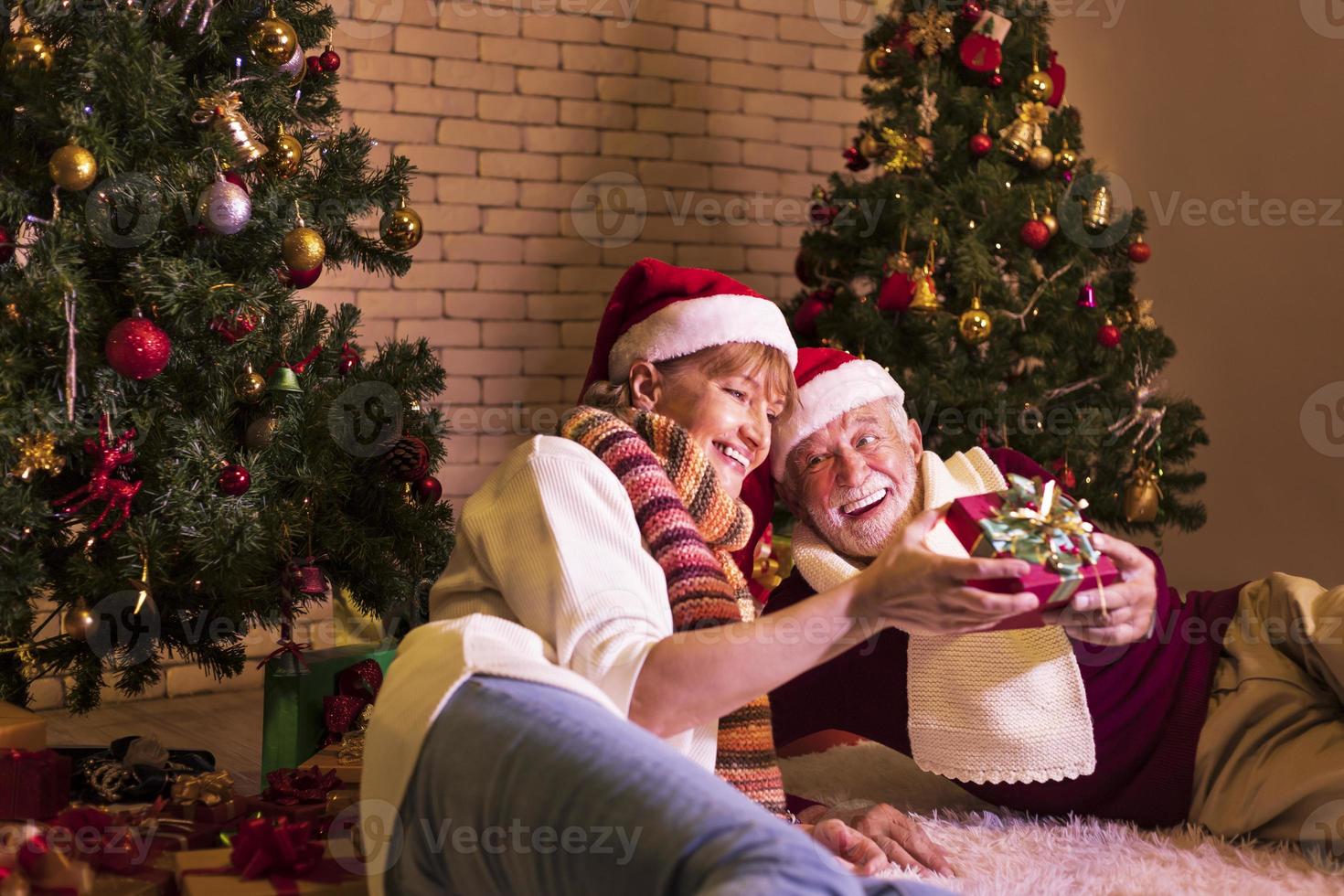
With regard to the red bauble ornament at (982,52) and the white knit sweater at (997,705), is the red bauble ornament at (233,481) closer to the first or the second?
the white knit sweater at (997,705)

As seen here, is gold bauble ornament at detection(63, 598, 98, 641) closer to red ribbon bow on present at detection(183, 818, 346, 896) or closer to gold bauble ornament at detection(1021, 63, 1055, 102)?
red ribbon bow on present at detection(183, 818, 346, 896)

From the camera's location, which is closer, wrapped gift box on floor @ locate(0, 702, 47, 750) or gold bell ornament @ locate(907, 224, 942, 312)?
wrapped gift box on floor @ locate(0, 702, 47, 750)

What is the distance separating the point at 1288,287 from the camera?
4004 mm

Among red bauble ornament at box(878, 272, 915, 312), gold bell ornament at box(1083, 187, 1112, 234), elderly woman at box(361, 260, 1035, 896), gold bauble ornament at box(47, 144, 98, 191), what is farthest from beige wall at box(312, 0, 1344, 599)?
elderly woman at box(361, 260, 1035, 896)

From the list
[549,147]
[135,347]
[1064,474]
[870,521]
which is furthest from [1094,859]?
[549,147]

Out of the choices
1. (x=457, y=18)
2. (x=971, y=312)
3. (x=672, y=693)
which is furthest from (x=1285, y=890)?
(x=457, y=18)

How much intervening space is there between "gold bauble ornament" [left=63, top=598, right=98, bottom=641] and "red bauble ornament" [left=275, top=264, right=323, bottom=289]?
2.27 ft

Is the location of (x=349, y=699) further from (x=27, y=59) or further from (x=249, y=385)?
(x=27, y=59)

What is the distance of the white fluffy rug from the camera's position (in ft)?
6.19

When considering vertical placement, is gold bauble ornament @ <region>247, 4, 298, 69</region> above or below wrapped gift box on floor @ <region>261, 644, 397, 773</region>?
above

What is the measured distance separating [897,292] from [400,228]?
55.8 inches

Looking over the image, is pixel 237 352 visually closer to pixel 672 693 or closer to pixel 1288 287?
pixel 672 693

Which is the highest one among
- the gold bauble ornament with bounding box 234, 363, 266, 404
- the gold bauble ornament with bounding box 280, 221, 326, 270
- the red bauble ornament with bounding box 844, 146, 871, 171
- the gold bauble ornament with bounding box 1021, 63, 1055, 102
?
the gold bauble ornament with bounding box 1021, 63, 1055, 102

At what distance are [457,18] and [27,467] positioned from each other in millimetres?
2393
